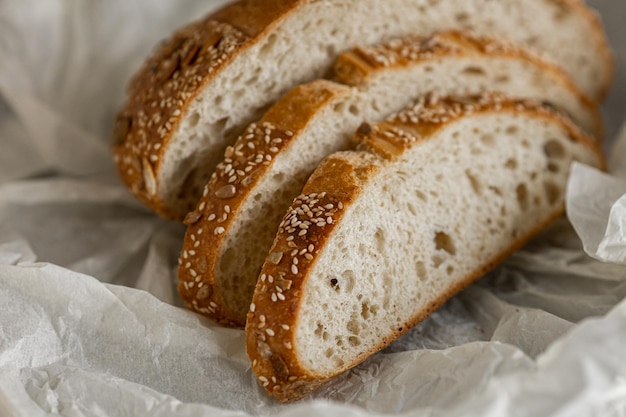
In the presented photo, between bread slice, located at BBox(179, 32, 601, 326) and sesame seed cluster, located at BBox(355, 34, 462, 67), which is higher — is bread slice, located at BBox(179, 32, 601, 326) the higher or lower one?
the lower one

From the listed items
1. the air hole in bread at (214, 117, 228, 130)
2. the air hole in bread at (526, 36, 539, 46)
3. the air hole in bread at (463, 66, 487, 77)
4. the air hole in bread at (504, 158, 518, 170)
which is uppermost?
the air hole in bread at (463, 66, 487, 77)

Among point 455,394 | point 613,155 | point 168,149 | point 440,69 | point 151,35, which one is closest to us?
point 455,394

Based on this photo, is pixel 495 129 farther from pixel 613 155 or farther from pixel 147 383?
pixel 147 383

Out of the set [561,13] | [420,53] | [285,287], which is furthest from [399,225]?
[561,13]

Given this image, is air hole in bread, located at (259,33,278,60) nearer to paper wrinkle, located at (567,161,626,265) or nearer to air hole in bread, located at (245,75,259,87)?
air hole in bread, located at (245,75,259,87)

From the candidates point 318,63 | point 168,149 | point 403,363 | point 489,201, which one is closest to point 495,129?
point 489,201

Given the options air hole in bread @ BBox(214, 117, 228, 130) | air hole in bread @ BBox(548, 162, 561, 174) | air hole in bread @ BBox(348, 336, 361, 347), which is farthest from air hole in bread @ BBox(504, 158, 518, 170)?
air hole in bread @ BBox(214, 117, 228, 130)

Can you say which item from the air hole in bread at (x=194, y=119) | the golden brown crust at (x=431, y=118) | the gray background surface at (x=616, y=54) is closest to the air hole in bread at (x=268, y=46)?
the air hole in bread at (x=194, y=119)
